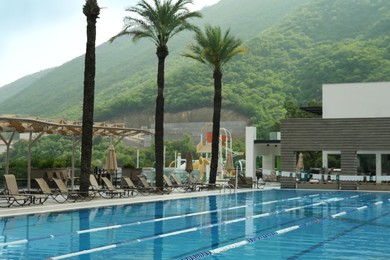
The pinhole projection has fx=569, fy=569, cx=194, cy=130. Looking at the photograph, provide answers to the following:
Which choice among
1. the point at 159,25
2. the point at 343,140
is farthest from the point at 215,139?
the point at 343,140

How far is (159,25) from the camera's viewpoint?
95.4 ft

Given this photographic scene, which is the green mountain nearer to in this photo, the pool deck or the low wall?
the low wall

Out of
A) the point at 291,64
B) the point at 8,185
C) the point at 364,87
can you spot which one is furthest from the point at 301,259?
the point at 291,64

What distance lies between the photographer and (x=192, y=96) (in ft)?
357

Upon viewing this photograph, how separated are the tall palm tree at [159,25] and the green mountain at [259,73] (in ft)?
196

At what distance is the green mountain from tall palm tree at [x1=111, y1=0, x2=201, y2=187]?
2348 inches

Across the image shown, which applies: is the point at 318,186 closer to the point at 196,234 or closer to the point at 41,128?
the point at 41,128

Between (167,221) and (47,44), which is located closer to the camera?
(167,221)

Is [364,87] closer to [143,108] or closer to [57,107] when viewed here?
[143,108]

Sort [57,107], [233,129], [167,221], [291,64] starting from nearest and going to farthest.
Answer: [167,221] < [291,64] < [233,129] < [57,107]

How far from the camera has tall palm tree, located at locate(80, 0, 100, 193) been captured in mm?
22625

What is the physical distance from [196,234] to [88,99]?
37.9 feet

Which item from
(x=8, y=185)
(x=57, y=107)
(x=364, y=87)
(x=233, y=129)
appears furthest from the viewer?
(x=57, y=107)

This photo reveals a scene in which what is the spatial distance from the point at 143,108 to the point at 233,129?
18656 mm
